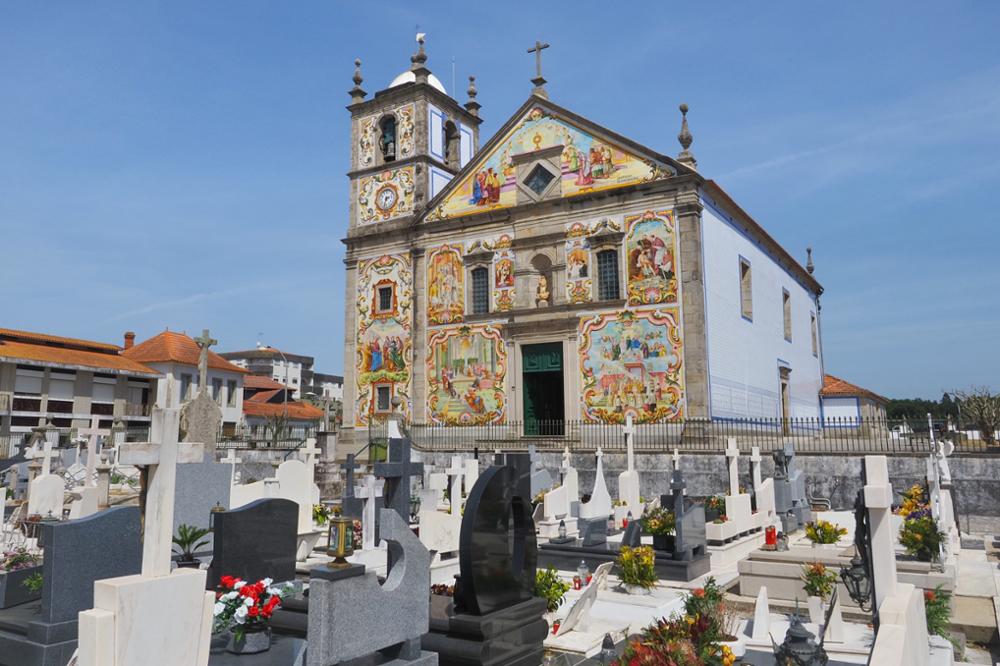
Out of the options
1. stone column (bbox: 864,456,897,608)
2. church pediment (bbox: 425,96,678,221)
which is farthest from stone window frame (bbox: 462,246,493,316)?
stone column (bbox: 864,456,897,608)

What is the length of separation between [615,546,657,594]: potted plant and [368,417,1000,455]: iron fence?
10069mm

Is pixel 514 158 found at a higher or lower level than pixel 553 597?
higher

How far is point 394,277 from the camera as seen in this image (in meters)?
27.9

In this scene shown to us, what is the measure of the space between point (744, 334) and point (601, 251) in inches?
243

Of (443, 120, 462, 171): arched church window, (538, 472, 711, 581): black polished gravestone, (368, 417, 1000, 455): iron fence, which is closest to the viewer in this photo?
(538, 472, 711, 581): black polished gravestone

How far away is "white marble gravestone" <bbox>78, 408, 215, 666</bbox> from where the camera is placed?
3854 millimetres

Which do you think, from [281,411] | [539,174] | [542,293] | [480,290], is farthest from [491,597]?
[281,411]

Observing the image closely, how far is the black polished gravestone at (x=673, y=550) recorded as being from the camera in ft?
35.5

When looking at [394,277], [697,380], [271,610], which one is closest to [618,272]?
[697,380]

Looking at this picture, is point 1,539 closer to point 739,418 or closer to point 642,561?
point 642,561

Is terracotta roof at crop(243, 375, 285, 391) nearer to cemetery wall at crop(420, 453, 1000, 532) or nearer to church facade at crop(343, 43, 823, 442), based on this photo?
church facade at crop(343, 43, 823, 442)

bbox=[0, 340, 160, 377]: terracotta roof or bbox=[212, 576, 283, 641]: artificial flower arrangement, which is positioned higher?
bbox=[0, 340, 160, 377]: terracotta roof

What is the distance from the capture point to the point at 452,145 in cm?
2969

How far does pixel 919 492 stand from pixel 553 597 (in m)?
9.61
